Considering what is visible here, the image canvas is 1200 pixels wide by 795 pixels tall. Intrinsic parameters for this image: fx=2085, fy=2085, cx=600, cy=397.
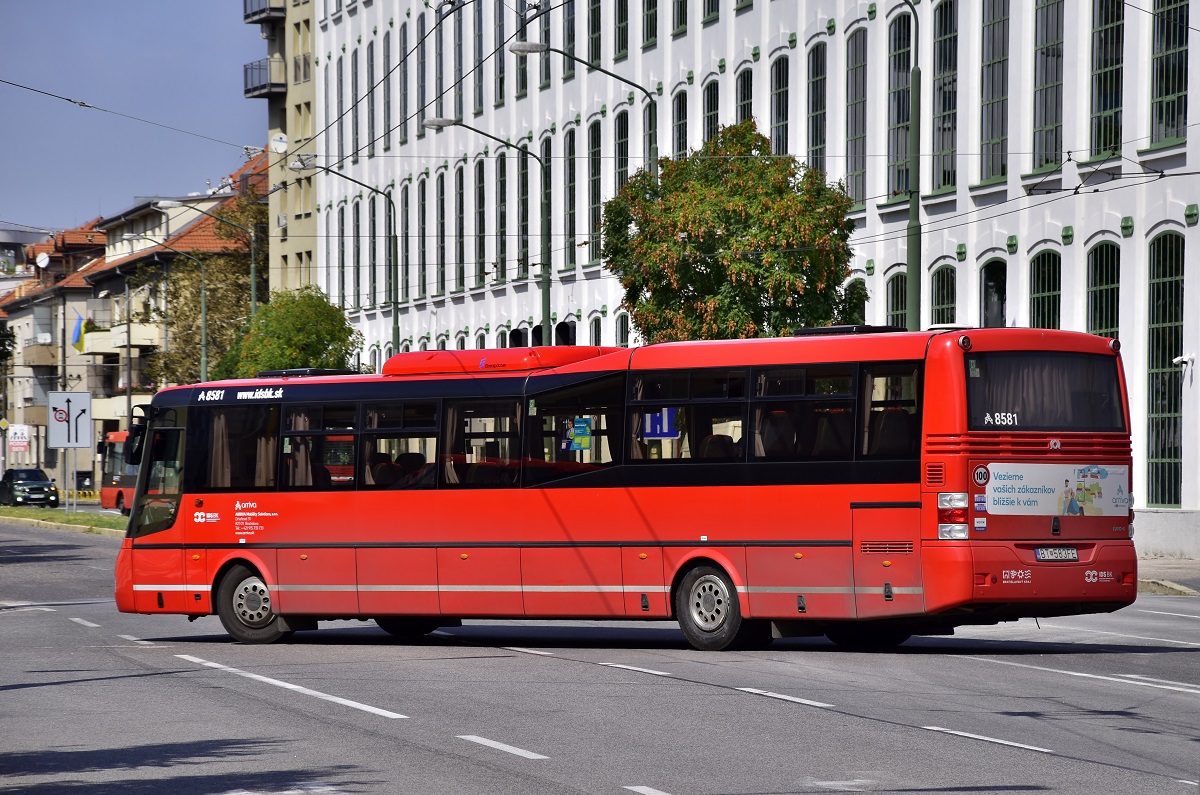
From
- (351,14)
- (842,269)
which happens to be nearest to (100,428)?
(351,14)

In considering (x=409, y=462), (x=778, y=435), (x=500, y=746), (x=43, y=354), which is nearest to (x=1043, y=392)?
(x=778, y=435)

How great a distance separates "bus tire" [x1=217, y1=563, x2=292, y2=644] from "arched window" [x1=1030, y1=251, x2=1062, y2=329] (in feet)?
59.2

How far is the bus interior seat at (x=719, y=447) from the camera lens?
18500 millimetres

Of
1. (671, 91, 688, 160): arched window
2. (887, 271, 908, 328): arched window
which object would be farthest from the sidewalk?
(671, 91, 688, 160): arched window

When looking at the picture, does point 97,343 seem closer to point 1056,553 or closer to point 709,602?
point 709,602

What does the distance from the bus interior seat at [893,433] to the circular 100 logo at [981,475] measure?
57 cm

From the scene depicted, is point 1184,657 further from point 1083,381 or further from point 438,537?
point 438,537

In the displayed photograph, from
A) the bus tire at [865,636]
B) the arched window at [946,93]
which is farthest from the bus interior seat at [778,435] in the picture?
the arched window at [946,93]

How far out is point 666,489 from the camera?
18.8 m

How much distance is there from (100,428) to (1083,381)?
304ft

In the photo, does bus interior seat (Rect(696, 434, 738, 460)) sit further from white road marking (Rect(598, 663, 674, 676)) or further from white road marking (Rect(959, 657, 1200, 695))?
white road marking (Rect(959, 657, 1200, 695))

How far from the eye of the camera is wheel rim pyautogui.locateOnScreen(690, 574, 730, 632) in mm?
18422

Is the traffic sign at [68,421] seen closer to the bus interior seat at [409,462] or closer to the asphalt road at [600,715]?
the asphalt road at [600,715]

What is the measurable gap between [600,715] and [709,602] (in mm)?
5588
